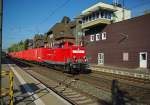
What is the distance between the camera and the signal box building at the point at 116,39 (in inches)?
1224

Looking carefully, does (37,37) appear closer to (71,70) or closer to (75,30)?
(75,30)

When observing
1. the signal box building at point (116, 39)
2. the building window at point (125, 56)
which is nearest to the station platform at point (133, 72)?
the signal box building at point (116, 39)

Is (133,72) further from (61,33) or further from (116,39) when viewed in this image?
(61,33)

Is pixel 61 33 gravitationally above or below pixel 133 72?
above

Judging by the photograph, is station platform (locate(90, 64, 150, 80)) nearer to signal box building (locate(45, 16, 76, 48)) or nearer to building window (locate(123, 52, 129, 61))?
building window (locate(123, 52, 129, 61))

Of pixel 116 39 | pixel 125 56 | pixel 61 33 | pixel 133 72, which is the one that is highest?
pixel 61 33

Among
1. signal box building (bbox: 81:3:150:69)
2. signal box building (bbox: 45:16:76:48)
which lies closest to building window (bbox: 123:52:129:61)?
signal box building (bbox: 81:3:150:69)

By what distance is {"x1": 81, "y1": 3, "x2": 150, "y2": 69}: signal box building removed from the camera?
1224 inches

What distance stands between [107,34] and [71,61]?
19.8 m

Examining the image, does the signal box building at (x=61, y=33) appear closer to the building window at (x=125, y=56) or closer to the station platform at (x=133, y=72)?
the building window at (x=125, y=56)

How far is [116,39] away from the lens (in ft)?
123

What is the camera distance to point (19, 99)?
10.3m

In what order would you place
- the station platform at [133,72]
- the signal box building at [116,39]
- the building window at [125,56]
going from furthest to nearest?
the building window at [125,56], the signal box building at [116,39], the station platform at [133,72]

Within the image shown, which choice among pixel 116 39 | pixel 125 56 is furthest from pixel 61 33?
pixel 125 56
